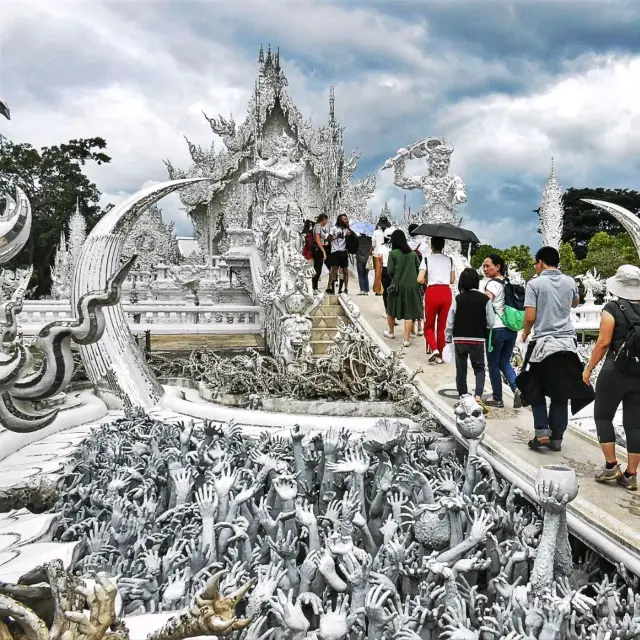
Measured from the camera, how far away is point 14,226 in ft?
10.8

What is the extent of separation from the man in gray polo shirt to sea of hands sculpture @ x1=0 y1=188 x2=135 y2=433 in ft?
9.34

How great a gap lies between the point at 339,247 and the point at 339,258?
0.22m

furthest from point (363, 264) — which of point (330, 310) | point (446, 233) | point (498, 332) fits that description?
point (498, 332)

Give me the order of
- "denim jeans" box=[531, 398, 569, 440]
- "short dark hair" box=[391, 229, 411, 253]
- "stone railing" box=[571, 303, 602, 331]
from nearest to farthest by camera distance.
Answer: "denim jeans" box=[531, 398, 569, 440] < "short dark hair" box=[391, 229, 411, 253] < "stone railing" box=[571, 303, 602, 331]

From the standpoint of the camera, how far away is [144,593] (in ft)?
10.3

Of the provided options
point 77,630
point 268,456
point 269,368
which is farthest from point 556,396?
point 269,368

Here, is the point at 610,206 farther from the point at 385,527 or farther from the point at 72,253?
the point at 72,253

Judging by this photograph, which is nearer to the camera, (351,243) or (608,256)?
(351,243)

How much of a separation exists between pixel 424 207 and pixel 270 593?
32.8ft

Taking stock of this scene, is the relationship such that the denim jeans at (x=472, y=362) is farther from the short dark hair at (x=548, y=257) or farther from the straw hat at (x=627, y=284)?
the straw hat at (x=627, y=284)

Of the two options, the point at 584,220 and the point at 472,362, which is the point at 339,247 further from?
the point at 584,220

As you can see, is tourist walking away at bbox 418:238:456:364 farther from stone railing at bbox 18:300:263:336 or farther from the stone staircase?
stone railing at bbox 18:300:263:336

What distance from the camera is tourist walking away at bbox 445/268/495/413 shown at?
5125 mm

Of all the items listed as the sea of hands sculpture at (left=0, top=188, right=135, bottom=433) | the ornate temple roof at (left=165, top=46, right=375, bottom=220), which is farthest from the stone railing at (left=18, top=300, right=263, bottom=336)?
the ornate temple roof at (left=165, top=46, right=375, bottom=220)
